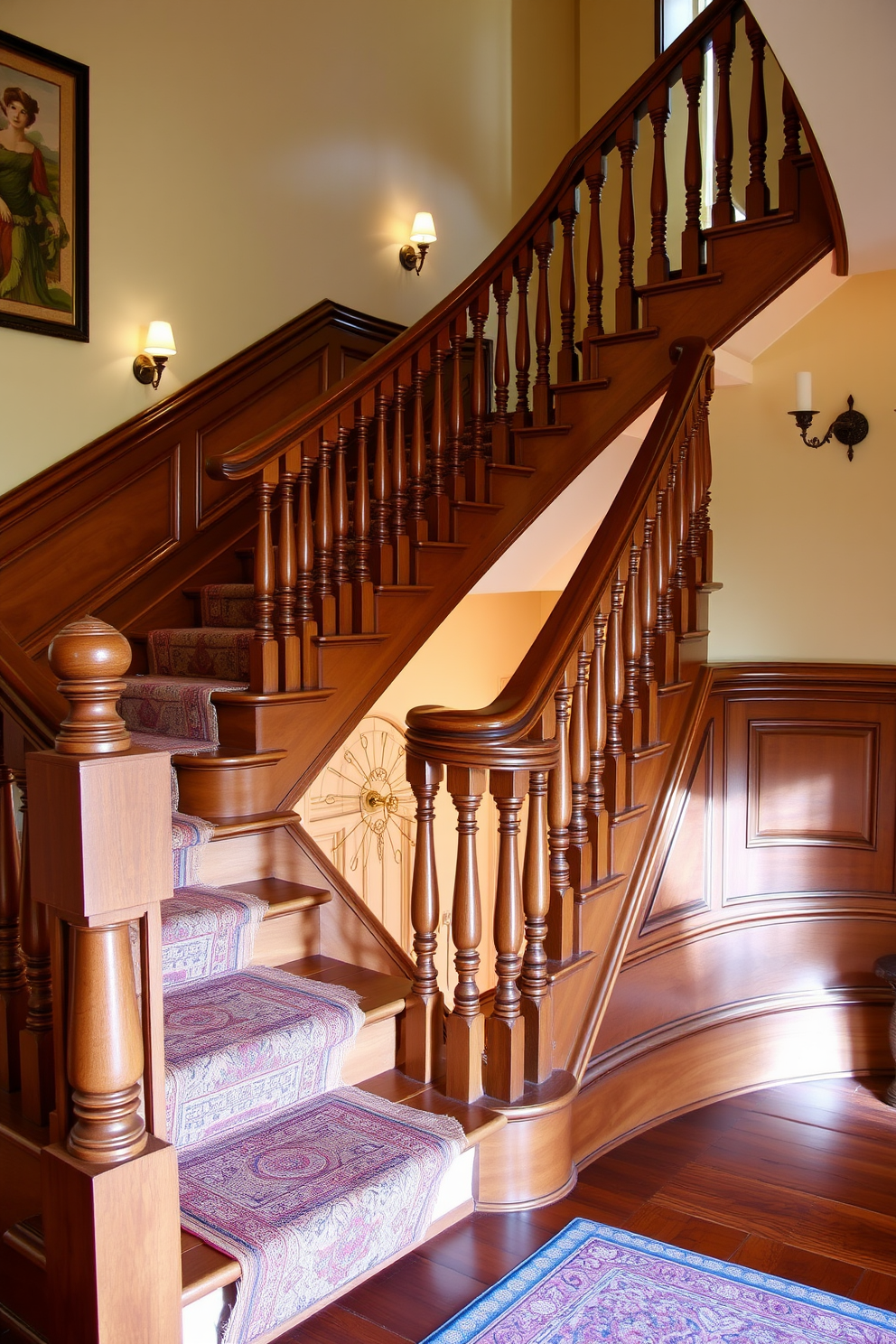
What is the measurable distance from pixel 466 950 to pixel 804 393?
94.4 inches

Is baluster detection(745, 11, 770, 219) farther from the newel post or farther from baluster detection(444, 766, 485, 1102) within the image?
the newel post

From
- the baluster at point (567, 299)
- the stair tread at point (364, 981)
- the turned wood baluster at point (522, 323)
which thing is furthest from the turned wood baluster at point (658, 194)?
the stair tread at point (364, 981)

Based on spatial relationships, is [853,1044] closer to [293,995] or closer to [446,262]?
[293,995]

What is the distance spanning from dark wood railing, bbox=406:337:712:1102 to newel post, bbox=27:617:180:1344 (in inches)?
33.2

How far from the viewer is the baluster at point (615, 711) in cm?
281

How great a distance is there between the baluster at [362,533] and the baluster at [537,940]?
1.20 m

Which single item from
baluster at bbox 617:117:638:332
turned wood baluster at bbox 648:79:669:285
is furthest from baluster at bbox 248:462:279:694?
turned wood baluster at bbox 648:79:669:285

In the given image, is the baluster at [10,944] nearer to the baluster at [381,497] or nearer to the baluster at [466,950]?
the baluster at [466,950]

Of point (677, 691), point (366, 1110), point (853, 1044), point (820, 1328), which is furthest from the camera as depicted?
point (853, 1044)

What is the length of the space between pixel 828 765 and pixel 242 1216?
2.60m

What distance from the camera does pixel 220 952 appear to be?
2.56 meters

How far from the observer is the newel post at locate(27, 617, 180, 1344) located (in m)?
1.58

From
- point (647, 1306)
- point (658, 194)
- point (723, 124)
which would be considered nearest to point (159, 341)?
point (658, 194)

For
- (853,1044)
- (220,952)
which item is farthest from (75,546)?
(853,1044)
